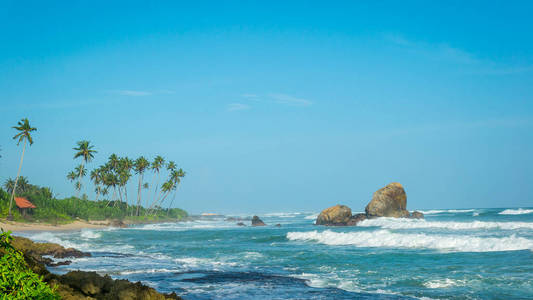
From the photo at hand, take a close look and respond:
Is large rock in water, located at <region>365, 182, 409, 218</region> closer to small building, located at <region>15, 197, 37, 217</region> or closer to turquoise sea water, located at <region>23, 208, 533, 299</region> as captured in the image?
turquoise sea water, located at <region>23, 208, 533, 299</region>

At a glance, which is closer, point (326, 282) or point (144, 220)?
point (326, 282)

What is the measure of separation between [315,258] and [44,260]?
1516 centimetres

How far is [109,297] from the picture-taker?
32.6ft

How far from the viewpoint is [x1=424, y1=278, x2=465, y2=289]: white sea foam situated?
51.1ft

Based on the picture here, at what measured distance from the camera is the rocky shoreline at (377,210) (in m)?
62.2

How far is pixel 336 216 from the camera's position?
204 ft

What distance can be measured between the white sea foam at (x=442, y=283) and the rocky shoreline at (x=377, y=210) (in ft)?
149

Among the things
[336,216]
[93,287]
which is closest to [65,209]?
[336,216]

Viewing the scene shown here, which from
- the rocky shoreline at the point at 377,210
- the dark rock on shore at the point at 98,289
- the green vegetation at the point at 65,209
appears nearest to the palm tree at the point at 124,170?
the green vegetation at the point at 65,209

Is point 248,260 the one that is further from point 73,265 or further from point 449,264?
point 449,264

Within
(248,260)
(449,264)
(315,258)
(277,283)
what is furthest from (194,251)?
(449,264)

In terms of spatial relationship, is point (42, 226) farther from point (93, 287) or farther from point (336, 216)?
point (93, 287)

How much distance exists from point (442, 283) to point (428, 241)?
606 inches

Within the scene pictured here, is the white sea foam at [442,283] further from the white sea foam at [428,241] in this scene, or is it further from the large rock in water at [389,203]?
the large rock in water at [389,203]
